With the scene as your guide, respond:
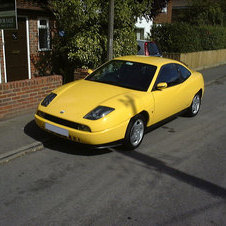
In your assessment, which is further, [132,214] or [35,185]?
[35,185]

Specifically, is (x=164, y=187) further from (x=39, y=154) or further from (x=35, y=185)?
(x=39, y=154)

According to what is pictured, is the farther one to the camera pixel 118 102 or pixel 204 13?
pixel 204 13

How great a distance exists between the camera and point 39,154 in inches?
205

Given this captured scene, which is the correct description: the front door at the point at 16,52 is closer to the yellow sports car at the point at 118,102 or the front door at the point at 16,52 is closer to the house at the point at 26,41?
the house at the point at 26,41

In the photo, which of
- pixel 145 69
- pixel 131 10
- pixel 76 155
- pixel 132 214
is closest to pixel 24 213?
pixel 132 214

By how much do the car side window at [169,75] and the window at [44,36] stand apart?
20.1 feet

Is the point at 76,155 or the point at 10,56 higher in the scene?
the point at 10,56

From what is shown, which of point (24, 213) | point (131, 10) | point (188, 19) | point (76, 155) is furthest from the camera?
point (188, 19)

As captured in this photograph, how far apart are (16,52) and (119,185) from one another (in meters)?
7.67

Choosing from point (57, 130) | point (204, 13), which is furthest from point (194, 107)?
point (204, 13)

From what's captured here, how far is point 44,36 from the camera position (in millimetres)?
11422

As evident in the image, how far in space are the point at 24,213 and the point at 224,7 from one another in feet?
94.6

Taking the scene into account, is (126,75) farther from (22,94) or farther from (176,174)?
(22,94)

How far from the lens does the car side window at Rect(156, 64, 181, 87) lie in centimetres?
617
